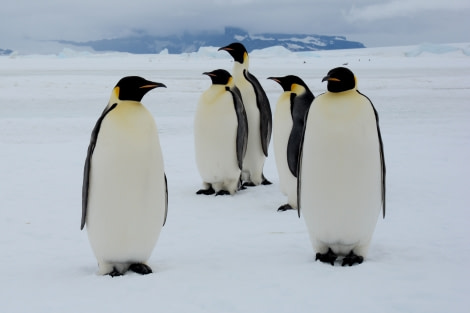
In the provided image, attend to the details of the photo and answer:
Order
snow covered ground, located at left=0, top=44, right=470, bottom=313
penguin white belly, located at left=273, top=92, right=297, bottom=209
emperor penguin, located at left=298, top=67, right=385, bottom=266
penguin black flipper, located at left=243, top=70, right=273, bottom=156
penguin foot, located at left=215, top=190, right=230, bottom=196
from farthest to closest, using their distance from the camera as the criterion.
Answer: penguin black flipper, located at left=243, top=70, right=273, bottom=156
penguin foot, located at left=215, top=190, right=230, bottom=196
penguin white belly, located at left=273, top=92, right=297, bottom=209
emperor penguin, located at left=298, top=67, right=385, bottom=266
snow covered ground, located at left=0, top=44, right=470, bottom=313

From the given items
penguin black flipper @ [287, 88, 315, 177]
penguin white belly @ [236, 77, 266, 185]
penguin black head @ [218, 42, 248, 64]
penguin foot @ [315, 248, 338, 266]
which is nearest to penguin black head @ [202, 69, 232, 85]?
penguin white belly @ [236, 77, 266, 185]

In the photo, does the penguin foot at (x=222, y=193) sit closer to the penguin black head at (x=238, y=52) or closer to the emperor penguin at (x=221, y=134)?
the emperor penguin at (x=221, y=134)

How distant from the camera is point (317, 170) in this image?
3652 millimetres

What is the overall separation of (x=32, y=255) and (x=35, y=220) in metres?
1.06

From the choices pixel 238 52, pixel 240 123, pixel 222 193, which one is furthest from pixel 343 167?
pixel 238 52

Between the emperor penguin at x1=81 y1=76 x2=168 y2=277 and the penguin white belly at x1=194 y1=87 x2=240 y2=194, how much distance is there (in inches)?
105

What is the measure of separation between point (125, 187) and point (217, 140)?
286 centimetres

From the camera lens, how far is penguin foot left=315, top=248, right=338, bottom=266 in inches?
146

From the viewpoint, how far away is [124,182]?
3.48 meters

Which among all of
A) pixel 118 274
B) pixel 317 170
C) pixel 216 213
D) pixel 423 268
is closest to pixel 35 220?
pixel 216 213

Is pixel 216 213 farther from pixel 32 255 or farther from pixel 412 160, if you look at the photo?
pixel 412 160

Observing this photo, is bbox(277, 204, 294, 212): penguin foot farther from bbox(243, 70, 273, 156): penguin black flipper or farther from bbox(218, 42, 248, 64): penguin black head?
bbox(218, 42, 248, 64): penguin black head

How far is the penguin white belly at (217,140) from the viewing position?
6.21 meters

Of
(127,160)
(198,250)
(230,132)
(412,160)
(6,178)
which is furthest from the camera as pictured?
(412,160)
